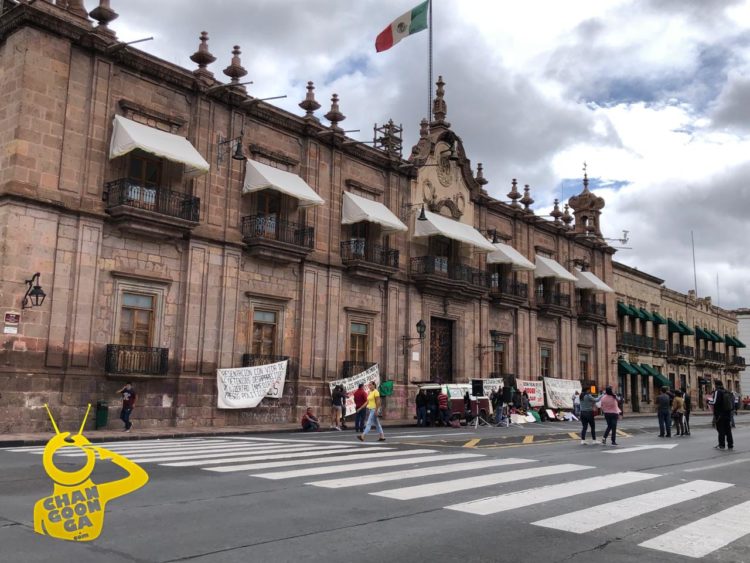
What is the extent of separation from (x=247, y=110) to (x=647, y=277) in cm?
3877

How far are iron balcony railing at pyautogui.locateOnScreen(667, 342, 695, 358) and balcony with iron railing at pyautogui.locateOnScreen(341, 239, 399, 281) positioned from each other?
34.5 meters

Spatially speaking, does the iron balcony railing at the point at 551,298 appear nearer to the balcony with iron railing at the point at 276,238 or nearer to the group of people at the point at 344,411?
the group of people at the point at 344,411

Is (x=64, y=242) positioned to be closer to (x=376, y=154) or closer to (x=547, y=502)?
(x=376, y=154)

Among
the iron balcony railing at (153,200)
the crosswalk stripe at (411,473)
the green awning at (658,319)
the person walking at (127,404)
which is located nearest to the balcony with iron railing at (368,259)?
the iron balcony railing at (153,200)

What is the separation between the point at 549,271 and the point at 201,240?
21.9 m

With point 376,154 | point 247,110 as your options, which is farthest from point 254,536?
point 376,154

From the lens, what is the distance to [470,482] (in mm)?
9781

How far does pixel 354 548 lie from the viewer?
6012 mm

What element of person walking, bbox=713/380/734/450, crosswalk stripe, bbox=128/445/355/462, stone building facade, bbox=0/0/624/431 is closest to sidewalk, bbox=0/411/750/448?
stone building facade, bbox=0/0/624/431

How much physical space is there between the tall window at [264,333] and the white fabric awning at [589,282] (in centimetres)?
2242

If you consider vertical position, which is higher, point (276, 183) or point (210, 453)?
point (276, 183)

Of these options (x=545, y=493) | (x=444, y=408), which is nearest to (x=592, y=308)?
(x=444, y=408)

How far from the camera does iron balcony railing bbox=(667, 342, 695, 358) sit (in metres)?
56.2

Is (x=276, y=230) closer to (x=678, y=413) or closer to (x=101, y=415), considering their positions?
(x=101, y=415)
